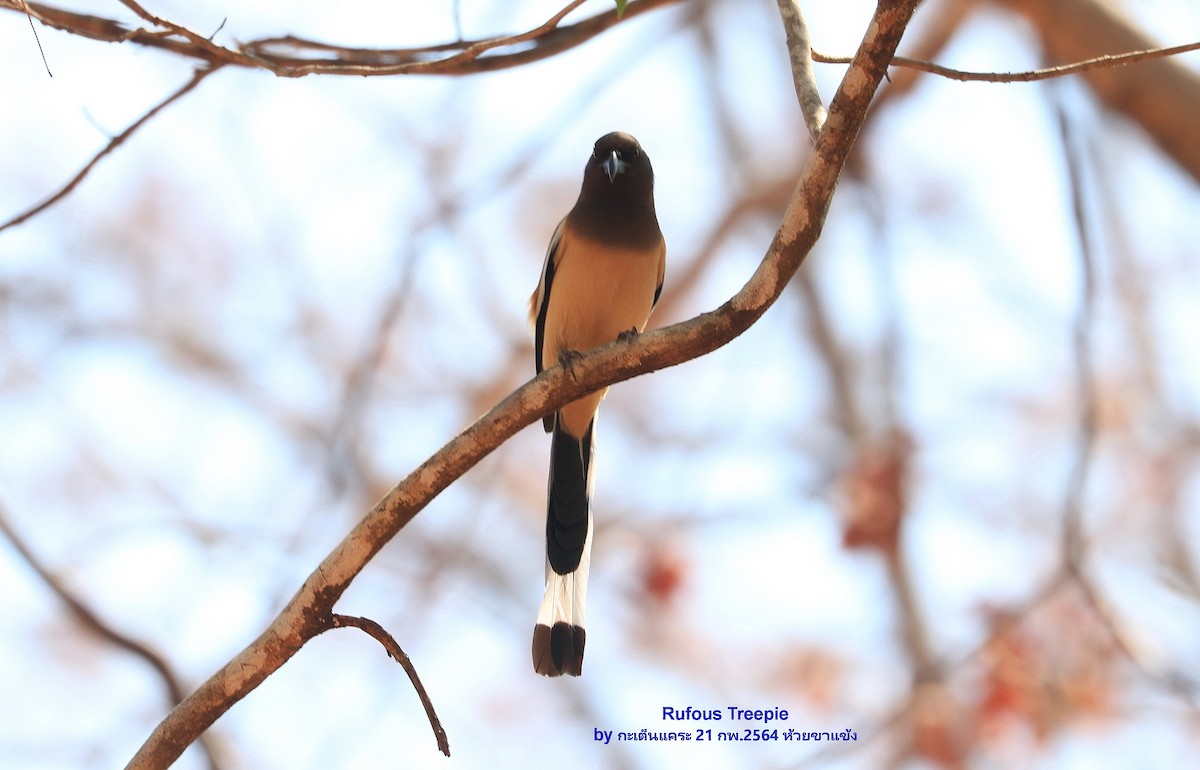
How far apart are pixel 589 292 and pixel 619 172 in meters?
0.48

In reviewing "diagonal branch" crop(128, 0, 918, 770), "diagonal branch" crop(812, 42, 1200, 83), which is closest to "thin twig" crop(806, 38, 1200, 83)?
"diagonal branch" crop(812, 42, 1200, 83)

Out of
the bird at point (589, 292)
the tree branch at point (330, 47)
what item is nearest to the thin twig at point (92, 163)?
the tree branch at point (330, 47)

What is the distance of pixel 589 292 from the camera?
4.01 m

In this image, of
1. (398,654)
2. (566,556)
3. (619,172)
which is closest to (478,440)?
(398,654)

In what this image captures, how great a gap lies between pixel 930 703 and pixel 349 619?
14.8 feet

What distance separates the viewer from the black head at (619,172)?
4113mm

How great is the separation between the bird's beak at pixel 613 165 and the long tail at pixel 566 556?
95 centimetres

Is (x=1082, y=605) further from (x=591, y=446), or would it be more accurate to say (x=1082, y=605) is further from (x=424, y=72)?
(x=424, y=72)

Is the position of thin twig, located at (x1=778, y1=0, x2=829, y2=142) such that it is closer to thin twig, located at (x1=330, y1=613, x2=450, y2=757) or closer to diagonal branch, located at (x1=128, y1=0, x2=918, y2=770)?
diagonal branch, located at (x1=128, y1=0, x2=918, y2=770)

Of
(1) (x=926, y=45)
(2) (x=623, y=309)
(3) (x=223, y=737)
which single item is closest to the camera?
(2) (x=623, y=309)

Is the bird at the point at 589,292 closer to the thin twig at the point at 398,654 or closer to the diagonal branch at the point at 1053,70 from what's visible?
the thin twig at the point at 398,654

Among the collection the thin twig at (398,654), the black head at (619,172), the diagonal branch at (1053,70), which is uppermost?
the black head at (619,172)

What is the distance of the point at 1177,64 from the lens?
4434mm

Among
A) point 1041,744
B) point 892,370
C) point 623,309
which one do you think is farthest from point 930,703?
point 623,309
